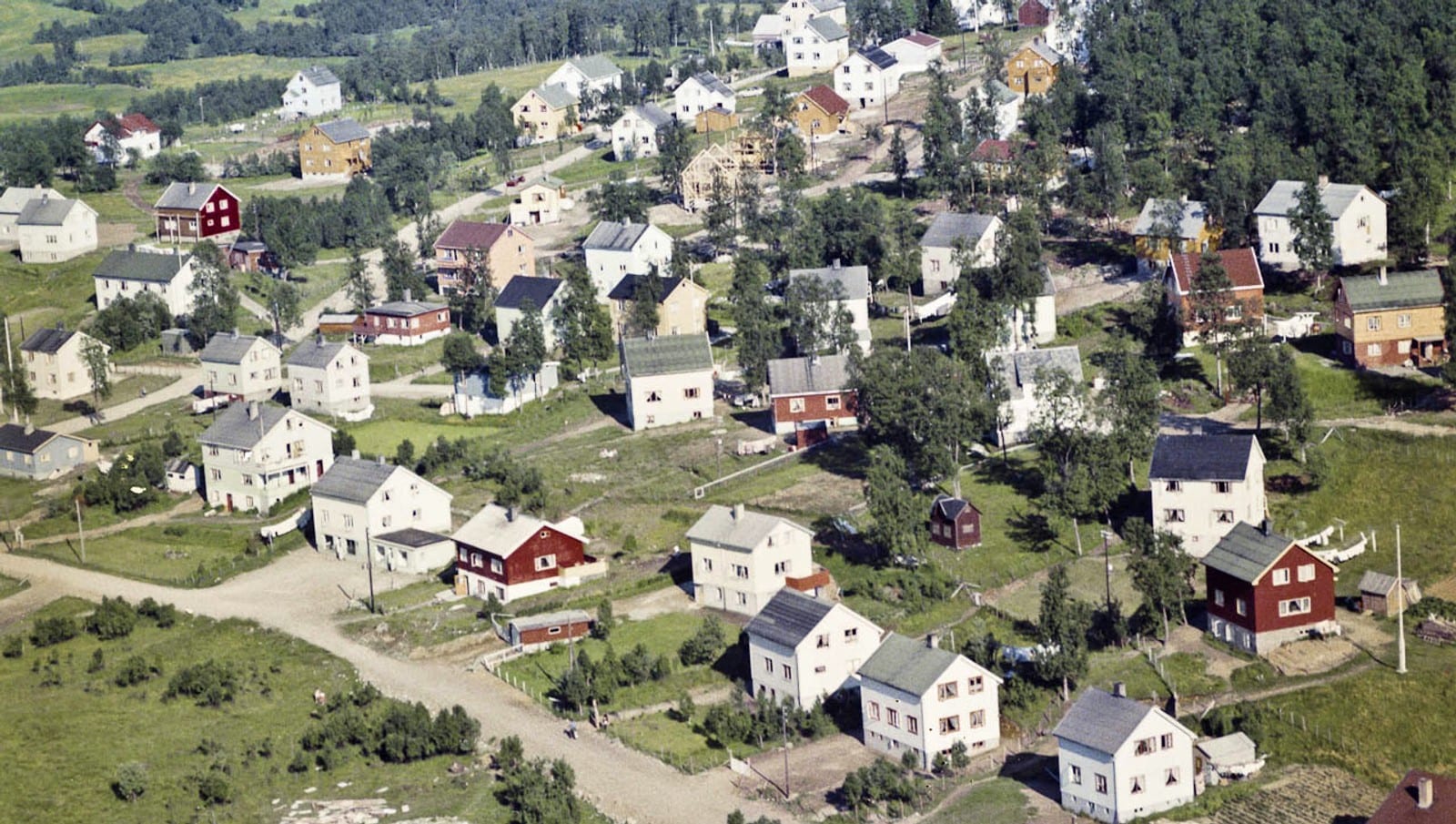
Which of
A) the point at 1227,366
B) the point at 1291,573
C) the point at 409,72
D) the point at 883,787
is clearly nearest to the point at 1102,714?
the point at 883,787

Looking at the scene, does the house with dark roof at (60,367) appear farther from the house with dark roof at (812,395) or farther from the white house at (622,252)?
the house with dark roof at (812,395)

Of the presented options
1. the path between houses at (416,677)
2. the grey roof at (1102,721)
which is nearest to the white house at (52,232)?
the path between houses at (416,677)

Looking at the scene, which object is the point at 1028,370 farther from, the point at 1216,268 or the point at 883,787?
the point at 883,787

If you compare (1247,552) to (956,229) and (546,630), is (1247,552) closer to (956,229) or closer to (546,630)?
(546,630)

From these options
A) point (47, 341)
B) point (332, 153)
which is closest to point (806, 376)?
point (47, 341)

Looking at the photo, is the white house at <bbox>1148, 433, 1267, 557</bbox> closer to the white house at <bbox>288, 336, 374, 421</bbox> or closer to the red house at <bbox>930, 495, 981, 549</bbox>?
the red house at <bbox>930, 495, 981, 549</bbox>

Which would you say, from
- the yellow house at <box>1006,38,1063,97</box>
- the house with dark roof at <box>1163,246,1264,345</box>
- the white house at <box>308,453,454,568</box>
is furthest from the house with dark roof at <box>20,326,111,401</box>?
the yellow house at <box>1006,38,1063,97</box>

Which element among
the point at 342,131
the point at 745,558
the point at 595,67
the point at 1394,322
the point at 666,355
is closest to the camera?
the point at 745,558
